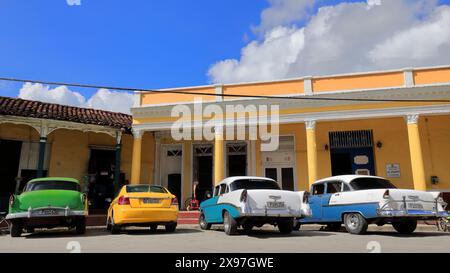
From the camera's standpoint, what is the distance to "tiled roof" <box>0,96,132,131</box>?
15148 millimetres

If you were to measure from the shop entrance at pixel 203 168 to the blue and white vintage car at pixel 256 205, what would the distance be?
30.9 feet

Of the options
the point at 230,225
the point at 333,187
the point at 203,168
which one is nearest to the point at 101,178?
the point at 203,168

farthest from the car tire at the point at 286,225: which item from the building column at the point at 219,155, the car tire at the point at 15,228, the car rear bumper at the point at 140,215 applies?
the building column at the point at 219,155

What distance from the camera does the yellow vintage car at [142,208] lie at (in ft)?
29.6

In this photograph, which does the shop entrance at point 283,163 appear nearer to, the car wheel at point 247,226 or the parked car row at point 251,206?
the parked car row at point 251,206

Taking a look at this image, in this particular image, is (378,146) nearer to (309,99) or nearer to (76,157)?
(309,99)

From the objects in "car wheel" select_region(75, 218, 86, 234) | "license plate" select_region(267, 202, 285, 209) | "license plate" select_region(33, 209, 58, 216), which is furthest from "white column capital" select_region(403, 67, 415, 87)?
"license plate" select_region(33, 209, 58, 216)

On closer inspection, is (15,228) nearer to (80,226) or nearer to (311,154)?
(80,226)

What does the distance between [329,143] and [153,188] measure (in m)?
10.7

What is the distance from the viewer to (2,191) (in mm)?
16031

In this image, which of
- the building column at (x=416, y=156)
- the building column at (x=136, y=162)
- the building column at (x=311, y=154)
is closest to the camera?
the building column at (x=416, y=156)
